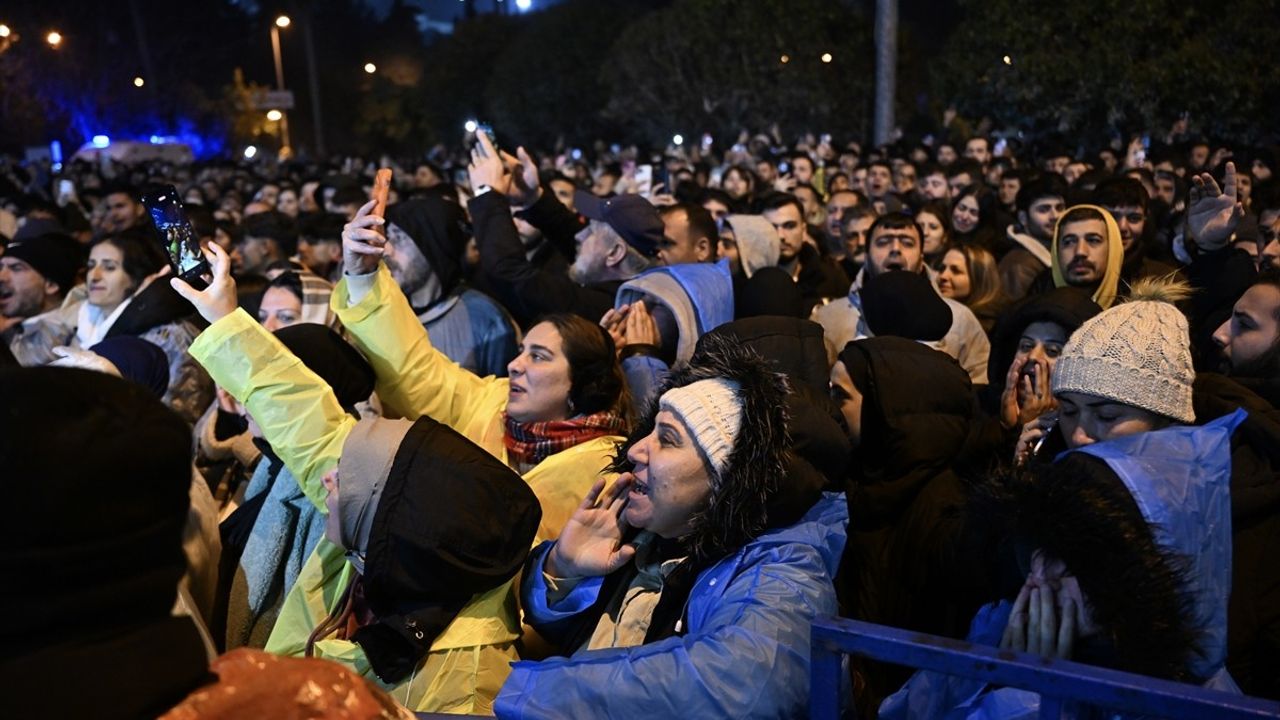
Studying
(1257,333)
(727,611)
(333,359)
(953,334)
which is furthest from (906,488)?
(953,334)

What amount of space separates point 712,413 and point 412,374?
1507 mm

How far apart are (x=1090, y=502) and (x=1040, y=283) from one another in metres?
4.29

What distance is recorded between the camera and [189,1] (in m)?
50.4

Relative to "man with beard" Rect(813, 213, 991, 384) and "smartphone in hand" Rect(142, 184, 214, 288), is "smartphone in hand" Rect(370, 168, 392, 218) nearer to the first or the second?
"smartphone in hand" Rect(142, 184, 214, 288)

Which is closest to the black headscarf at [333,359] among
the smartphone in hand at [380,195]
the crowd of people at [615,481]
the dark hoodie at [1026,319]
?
the crowd of people at [615,481]

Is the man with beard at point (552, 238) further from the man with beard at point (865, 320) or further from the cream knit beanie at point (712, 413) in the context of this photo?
the cream knit beanie at point (712, 413)

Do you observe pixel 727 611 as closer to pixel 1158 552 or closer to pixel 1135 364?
pixel 1158 552

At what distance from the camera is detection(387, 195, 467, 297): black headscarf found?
5.16 metres

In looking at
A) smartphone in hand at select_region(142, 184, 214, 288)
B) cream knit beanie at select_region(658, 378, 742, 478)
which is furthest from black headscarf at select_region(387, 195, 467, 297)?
cream knit beanie at select_region(658, 378, 742, 478)

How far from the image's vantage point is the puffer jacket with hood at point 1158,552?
82.5 inches

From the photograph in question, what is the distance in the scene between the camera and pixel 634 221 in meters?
5.44

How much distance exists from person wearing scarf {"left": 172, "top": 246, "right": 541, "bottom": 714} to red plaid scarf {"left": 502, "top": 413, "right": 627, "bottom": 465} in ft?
2.59

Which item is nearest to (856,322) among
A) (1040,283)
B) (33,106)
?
(1040,283)

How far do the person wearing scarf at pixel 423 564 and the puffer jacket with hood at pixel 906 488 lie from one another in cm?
103
